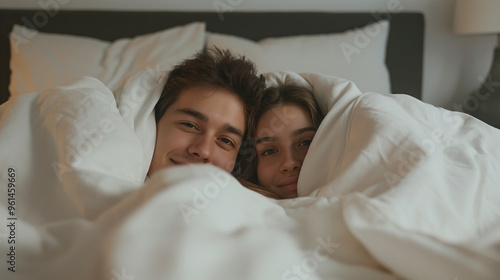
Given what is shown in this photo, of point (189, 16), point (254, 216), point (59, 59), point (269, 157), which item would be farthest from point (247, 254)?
point (189, 16)

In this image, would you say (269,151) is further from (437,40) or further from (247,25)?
(437,40)

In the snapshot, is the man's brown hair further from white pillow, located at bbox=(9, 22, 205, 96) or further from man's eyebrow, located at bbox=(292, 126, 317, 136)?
white pillow, located at bbox=(9, 22, 205, 96)

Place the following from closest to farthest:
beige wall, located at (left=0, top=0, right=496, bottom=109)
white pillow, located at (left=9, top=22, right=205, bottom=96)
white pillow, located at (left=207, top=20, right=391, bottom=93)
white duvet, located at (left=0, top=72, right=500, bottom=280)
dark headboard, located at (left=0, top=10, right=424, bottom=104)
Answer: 1. white duvet, located at (left=0, top=72, right=500, bottom=280)
2. white pillow, located at (left=9, top=22, right=205, bottom=96)
3. white pillow, located at (left=207, top=20, right=391, bottom=93)
4. dark headboard, located at (left=0, top=10, right=424, bottom=104)
5. beige wall, located at (left=0, top=0, right=496, bottom=109)

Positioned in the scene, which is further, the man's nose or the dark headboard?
the dark headboard

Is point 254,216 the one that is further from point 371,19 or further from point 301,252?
point 371,19

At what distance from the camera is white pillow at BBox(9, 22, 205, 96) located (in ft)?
5.45

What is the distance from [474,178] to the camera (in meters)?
0.72

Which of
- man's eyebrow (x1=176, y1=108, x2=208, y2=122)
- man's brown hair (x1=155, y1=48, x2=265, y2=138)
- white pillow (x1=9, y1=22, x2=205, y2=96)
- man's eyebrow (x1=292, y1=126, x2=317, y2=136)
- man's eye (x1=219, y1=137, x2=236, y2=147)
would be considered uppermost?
man's brown hair (x1=155, y1=48, x2=265, y2=138)

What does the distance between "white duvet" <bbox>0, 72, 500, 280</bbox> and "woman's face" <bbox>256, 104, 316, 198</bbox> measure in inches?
4.1

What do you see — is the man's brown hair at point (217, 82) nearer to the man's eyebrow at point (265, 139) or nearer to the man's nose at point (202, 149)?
the man's eyebrow at point (265, 139)

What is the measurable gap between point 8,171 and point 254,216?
0.45m

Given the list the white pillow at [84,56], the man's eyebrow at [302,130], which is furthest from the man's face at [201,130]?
the white pillow at [84,56]

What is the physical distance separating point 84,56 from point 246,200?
1392 millimetres

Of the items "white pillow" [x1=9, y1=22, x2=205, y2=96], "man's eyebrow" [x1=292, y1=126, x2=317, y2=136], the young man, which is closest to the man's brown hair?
the young man
